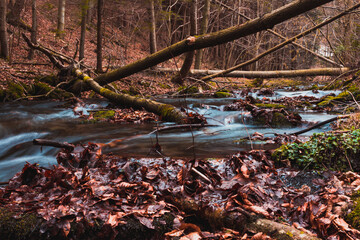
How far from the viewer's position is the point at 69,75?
11.8 m

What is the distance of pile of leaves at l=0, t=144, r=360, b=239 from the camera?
2.39 meters

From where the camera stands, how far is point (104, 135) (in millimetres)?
6227

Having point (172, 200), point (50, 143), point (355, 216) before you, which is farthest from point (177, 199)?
point (50, 143)

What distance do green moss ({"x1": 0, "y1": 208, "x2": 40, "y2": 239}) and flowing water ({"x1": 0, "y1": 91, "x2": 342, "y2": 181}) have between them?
6.04ft

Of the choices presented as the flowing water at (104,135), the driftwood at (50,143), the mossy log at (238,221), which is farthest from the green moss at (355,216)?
the driftwood at (50,143)

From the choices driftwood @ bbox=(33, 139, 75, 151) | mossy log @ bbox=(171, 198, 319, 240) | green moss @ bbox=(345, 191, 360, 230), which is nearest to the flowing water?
driftwood @ bbox=(33, 139, 75, 151)

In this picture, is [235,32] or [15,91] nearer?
[235,32]

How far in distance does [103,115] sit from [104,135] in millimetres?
2281

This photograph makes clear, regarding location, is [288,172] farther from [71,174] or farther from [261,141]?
[71,174]

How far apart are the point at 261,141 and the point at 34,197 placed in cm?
414

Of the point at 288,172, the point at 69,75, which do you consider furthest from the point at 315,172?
the point at 69,75

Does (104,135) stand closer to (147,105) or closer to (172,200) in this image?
(147,105)

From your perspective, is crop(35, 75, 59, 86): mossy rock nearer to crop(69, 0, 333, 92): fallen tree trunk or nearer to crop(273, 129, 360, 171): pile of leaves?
crop(69, 0, 333, 92): fallen tree trunk

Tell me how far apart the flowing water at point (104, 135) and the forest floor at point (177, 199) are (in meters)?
0.71
